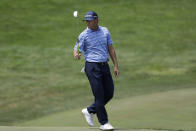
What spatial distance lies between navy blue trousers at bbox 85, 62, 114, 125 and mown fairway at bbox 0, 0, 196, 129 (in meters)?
1.08

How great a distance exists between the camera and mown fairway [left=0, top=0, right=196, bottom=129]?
12.2 meters

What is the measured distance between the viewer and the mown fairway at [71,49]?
12172mm

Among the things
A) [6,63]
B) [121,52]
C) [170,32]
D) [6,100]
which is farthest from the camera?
[170,32]

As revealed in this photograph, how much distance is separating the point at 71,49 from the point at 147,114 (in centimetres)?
991

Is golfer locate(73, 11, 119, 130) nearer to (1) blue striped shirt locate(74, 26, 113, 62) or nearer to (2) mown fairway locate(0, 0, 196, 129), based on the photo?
(1) blue striped shirt locate(74, 26, 113, 62)

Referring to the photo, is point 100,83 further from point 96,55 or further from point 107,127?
point 107,127

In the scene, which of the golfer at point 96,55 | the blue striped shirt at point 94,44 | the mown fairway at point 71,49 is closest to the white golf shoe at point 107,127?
the golfer at point 96,55

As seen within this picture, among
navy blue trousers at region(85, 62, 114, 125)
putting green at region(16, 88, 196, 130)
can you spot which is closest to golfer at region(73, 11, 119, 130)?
navy blue trousers at region(85, 62, 114, 125)

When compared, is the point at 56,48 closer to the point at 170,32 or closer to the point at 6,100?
the point at 170,32

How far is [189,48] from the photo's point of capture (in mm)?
18766

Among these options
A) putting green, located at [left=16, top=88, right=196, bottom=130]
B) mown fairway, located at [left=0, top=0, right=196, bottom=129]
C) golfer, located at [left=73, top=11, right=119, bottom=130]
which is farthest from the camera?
mown fairway, located at [left=0, top=0, right=196, bottom=129]

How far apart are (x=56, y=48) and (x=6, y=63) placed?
2.59 metres

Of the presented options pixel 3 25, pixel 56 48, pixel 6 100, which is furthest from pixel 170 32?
pixel 6 100

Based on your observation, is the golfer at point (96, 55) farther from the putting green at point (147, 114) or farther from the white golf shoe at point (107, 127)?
the putting green at point (147, 114)
